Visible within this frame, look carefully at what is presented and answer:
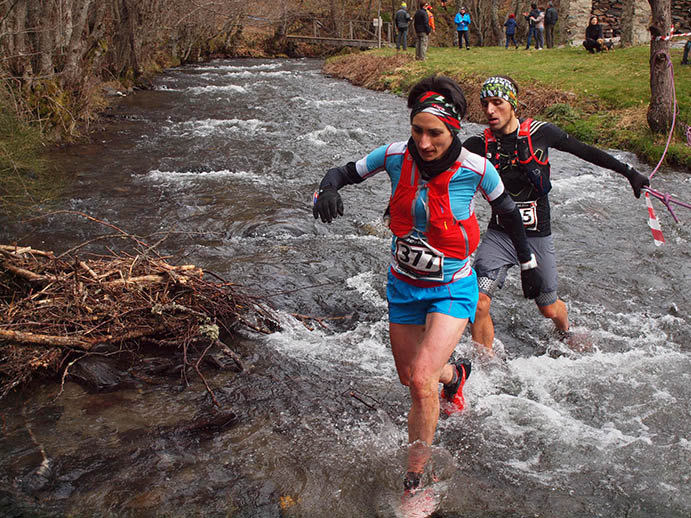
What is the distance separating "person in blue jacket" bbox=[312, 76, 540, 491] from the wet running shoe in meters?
0.71

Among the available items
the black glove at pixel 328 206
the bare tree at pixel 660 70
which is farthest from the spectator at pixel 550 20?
the black glove at pixel 328 206

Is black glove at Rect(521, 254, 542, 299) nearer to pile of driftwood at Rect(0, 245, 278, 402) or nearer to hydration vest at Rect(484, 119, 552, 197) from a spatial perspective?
hydration vest at Rect(484, 119, 552, 197)

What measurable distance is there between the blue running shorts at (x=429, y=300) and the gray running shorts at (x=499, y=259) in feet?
4.17

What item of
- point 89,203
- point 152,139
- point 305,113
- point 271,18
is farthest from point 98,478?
point 271,18

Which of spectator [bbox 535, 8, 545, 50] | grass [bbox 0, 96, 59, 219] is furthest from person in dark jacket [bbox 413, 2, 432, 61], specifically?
grass [bbox 0, 96, 59, 219]

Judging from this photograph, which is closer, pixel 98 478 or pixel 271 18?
pixel 98 478

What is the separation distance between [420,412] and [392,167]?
154 cm

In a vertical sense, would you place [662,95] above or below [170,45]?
below

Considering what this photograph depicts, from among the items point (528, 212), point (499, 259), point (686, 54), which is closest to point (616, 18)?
point (686, 54)

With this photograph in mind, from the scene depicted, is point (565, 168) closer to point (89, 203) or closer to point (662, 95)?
point (662, 95)

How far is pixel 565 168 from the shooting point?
1264 centimetres

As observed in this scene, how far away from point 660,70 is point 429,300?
1114 cm

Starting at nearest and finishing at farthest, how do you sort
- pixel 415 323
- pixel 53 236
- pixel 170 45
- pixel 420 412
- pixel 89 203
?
pixel 420 412 → pixel 415 323 → pixel 53 236 → pixel 89 203 → pixel 170 45

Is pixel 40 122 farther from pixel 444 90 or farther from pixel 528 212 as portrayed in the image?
pixel 444 90
